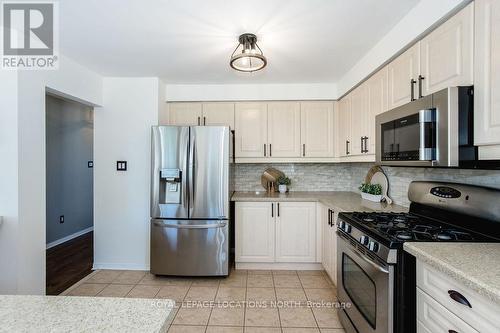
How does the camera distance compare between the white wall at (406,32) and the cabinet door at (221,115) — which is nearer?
the white wall at (406,32)

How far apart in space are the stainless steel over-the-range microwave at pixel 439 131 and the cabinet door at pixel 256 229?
161 centimetres

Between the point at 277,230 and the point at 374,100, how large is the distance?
1743mm

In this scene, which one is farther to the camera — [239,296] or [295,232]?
[295,232]

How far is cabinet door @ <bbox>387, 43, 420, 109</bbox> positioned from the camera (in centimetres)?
173

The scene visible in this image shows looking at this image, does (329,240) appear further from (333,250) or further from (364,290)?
(364,290)

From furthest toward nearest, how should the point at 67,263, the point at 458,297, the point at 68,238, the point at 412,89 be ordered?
1. the point at 68,238
2. the point at 67,263
3. the point at 412,89
4. the point at 458,297

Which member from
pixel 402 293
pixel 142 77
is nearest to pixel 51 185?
Answer: pixel 142 77

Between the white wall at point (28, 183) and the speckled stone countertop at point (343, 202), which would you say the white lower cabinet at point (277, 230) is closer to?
the speckled stone countertop at point (343, 202)

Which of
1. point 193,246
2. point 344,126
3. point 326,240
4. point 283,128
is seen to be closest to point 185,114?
point 283,128

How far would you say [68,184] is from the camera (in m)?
4.28

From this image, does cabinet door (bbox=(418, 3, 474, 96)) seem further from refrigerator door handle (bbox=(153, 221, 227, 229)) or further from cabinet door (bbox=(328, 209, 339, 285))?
refrigerator door handle (bbox=(153, 221, 227, 229))

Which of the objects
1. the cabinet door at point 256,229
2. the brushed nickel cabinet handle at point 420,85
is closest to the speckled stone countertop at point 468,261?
the brushed nickel cabinet handle at point 420,85

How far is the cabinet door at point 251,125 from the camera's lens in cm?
329

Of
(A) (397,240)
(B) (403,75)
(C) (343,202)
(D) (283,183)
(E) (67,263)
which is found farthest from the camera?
(D) (283,183)
